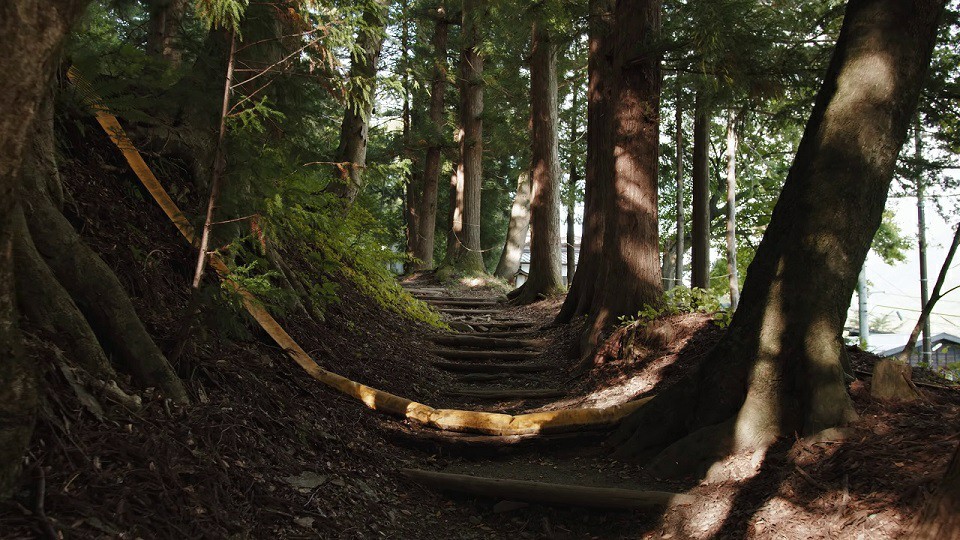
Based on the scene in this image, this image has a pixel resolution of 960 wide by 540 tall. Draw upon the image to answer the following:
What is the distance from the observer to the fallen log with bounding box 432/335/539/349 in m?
10.6

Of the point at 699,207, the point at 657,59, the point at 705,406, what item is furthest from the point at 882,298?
the point at 705,406

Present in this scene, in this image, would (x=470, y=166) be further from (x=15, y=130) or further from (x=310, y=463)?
(x=15, y=130)

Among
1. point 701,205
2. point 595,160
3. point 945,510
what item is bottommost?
point 945,510

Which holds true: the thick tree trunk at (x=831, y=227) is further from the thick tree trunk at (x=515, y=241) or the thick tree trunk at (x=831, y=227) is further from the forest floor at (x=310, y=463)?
the thick tree trunk at (x=515, y=241)

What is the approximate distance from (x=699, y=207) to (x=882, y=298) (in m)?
21.9

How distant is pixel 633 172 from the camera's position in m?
8.98

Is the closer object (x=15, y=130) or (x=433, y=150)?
(x=15, y=130)

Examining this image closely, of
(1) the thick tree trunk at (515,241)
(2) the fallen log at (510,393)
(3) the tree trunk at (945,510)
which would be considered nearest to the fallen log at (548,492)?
(3) the tree trunk at (945,510)

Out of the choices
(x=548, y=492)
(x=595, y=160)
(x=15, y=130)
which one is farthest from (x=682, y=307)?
(x=15, y=130)

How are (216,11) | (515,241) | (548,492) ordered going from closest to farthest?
(216,11), (548,492), (515,241)

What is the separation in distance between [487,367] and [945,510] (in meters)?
7.12

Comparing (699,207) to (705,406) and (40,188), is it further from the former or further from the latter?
(40,188)

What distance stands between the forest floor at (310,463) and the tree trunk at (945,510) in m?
0.51

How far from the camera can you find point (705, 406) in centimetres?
493
